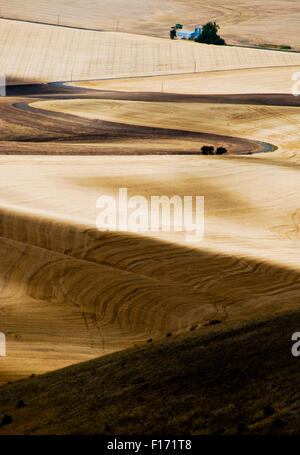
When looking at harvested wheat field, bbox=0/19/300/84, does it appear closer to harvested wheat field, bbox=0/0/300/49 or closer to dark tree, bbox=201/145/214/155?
harvested wheat field, bbox=0/0/300/49

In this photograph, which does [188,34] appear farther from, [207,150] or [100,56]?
[207,150]

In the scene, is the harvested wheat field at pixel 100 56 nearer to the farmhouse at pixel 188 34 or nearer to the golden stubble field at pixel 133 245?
the farmhouse at pixel 188 34

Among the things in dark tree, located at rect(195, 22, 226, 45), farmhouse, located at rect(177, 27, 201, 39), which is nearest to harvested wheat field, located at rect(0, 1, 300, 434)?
dark tree, located at rect(195, 22, 226, 45)

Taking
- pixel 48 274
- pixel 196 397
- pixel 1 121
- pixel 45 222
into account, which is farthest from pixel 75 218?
pixel 1 121

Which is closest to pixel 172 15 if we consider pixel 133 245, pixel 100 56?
pixel 100 56

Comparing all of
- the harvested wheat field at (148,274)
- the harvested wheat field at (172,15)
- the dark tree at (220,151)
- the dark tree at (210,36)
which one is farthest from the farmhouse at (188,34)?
the dark tree at (220,151)
